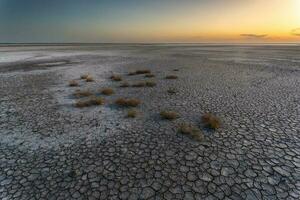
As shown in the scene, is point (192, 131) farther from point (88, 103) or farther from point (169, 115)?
point (88, 103)

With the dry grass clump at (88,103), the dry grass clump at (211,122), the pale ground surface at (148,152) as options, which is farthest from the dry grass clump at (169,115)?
the dry grass clump at (88,103)

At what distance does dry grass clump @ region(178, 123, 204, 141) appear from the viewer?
6.66 m

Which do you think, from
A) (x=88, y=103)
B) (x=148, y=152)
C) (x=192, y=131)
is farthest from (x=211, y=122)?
(x=88, y=103)

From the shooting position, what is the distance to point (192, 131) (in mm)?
6961

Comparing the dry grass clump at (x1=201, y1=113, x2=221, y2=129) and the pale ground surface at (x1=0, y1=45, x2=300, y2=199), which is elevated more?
the dry grass clump at (x1=201, y1=113, x2=221, y2=129)

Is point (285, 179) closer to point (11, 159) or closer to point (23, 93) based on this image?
point (11, 159)

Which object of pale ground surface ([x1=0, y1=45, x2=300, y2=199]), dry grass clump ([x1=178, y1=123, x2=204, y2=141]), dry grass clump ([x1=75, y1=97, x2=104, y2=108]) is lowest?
pale ground surface ([x1=0, y1=45, x2=300, y2=199])

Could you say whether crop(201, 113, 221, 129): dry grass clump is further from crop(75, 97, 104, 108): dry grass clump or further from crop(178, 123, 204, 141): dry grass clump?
crop(75, 97, 104, 108): dry grass clump

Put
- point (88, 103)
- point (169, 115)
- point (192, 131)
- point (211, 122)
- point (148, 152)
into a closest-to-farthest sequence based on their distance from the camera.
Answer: point (148, 152), point (192, 131), point (211, 122), point (169, 115), point (88, 103)

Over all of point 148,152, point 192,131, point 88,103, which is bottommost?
point 148,152

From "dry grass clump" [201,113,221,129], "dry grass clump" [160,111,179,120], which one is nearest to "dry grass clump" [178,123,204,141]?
"dry grass clump" [201,113,221,129]

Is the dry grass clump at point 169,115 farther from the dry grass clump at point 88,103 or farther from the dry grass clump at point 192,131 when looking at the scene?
the dry grass clump at point 88,103

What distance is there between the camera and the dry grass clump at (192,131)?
21.9 ft

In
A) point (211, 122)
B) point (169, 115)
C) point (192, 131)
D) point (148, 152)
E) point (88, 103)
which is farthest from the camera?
point (88, 103)
